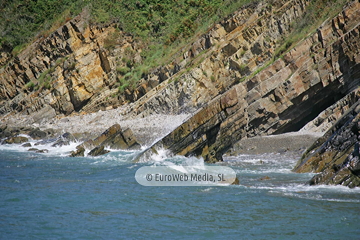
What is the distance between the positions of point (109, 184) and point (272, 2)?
87.0ft

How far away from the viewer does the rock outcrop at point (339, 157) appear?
41.1 feet

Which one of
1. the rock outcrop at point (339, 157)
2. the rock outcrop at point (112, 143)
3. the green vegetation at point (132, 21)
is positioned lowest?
the rock outcrop at point (339, 157)

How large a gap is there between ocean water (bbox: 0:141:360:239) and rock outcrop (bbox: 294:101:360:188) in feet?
1.61

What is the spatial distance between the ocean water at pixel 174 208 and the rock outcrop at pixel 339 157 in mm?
492

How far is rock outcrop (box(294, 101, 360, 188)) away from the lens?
41.1 ft

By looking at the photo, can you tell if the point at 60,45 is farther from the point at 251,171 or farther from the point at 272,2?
the point at 251,171

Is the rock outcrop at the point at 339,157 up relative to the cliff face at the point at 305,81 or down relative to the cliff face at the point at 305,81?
down

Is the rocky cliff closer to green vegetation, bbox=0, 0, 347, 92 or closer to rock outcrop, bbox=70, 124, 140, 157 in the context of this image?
rock outcrop, bbox=70, 124, 140, 157

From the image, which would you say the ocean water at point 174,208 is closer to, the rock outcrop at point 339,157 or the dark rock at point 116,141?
the rock outcrop at point 339,157

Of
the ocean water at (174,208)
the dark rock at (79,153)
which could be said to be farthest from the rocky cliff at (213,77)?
the ocean water at (174,208)

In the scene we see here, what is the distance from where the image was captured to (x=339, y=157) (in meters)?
13.7

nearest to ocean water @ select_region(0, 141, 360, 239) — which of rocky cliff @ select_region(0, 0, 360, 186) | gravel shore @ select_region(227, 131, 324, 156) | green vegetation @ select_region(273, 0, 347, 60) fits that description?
gravel shore @ select_region(227, 131, 324, 156)

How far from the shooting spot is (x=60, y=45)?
43.4m

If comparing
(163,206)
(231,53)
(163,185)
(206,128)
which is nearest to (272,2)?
(231,53)
